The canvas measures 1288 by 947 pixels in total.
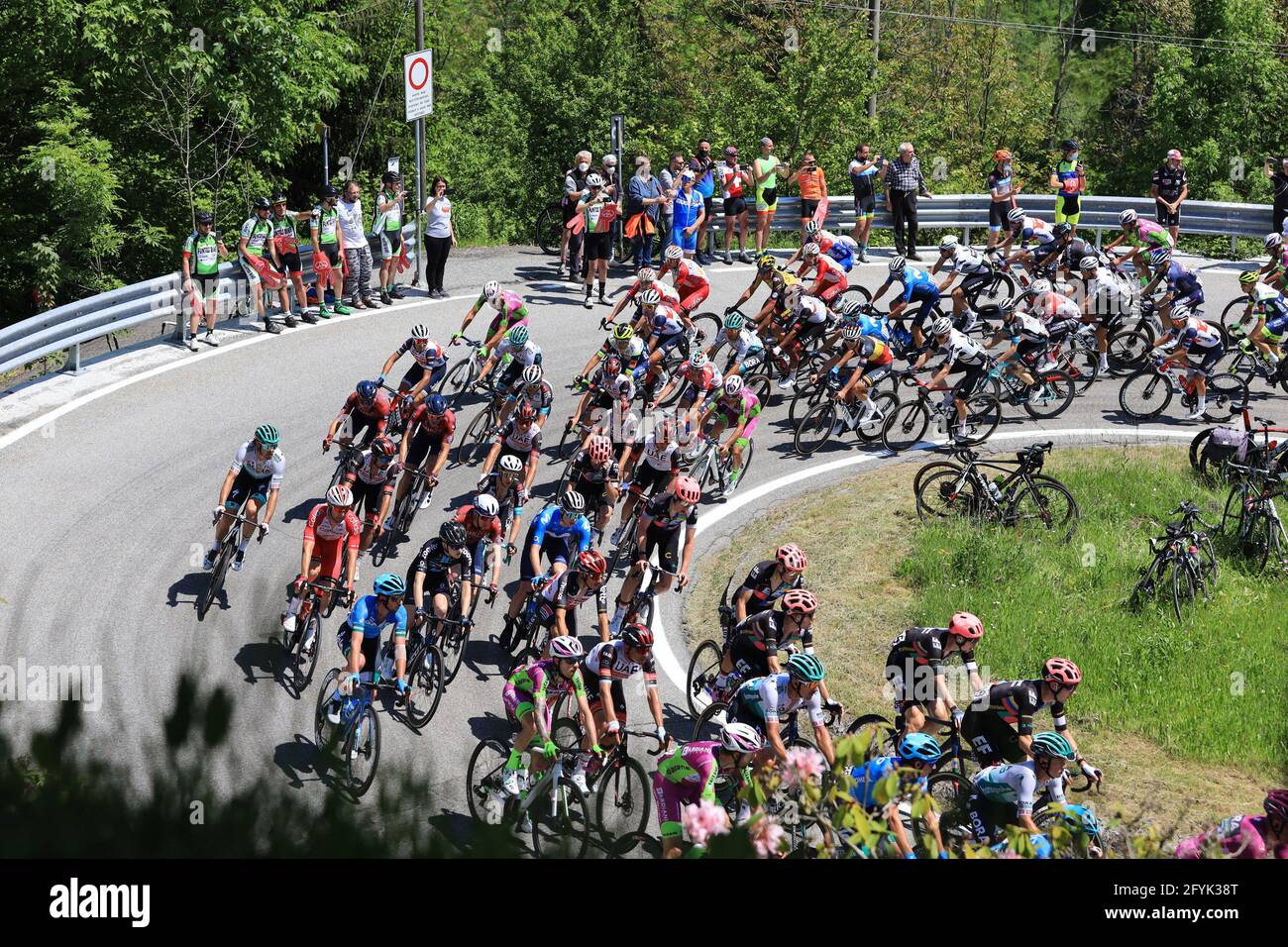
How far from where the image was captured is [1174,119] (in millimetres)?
40125

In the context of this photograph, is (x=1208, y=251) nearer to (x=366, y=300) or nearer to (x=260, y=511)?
(x=366, y=300)

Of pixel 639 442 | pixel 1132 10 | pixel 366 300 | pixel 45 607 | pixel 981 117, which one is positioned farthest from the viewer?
pixel 1132 10

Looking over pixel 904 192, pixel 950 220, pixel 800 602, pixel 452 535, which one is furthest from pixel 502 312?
pixel 950 220

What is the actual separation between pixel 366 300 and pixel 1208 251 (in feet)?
68.7

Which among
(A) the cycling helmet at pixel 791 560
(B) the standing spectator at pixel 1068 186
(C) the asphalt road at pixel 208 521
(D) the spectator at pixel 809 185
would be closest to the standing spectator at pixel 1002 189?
(B) the standing spectator at pixel 1068 186

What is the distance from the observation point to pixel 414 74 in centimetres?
2334

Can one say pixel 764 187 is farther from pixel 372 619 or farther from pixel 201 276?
pixel 372 619

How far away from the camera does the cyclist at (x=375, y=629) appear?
11992 millimetres

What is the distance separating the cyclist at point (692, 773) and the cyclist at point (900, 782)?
2.84 feet

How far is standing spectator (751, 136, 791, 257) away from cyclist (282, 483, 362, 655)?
566 inches

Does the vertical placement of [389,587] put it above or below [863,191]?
below

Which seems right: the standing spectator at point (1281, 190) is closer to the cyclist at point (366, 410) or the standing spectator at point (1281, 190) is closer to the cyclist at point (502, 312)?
the cyclist at point (502, 312)

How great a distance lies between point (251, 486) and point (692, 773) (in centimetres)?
639
